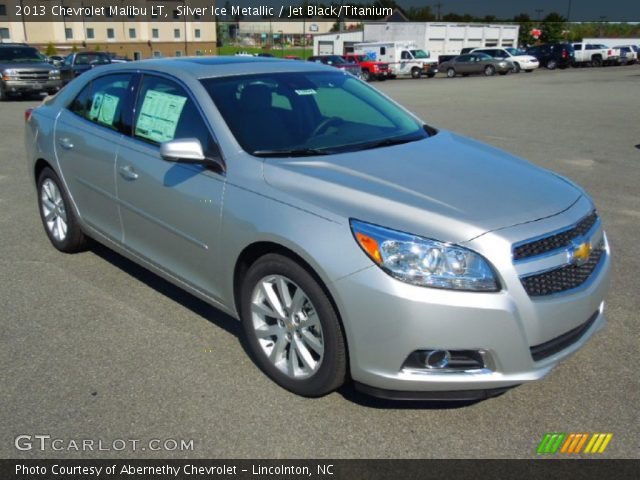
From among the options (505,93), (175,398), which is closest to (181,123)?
(175,398)

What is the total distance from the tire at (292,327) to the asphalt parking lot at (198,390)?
0.44ft

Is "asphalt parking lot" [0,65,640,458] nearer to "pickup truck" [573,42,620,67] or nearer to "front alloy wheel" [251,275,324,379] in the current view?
"front alloy wheel" [251,275,324,379]

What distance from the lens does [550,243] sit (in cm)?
293

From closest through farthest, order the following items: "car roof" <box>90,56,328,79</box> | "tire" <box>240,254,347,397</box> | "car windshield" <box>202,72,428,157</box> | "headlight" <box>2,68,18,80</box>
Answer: "tire" <box>240,254,347,397</box>, "car windshield" <box>202,72,428,157</box>, "car roof" <box>90,56,328,79</box>, "headlight" <box>2,68,18,80</box>

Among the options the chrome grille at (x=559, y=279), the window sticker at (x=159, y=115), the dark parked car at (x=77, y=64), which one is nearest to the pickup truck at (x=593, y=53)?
the dark parked car at (x=77, y=64)

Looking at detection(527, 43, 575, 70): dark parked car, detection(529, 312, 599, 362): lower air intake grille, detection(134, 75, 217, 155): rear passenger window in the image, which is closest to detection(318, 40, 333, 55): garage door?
detection(527, 43, 575, 70): dark parked car

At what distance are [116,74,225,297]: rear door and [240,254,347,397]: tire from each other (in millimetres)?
372

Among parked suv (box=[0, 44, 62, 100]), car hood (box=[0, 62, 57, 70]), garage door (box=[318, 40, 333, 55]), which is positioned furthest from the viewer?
garage door (box=[318, 40, 333, 55])

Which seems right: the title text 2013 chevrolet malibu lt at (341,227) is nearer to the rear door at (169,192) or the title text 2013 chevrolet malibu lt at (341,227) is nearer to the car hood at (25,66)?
the rear door at (169,192)

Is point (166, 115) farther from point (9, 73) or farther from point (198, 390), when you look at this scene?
point (9, 73)

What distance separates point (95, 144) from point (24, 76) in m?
18.1

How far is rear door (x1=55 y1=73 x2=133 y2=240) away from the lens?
4.39 metres

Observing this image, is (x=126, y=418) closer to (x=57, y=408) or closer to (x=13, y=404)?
(x=57, y=408)

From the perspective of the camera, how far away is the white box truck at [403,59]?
40.2 metres
